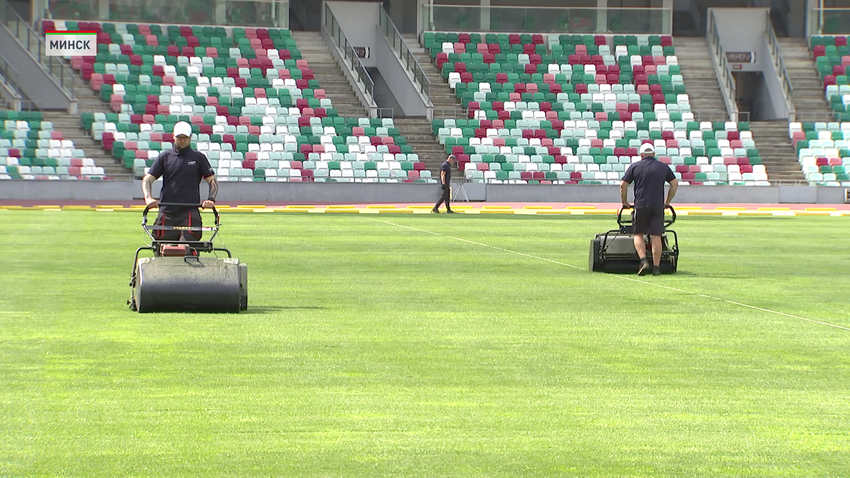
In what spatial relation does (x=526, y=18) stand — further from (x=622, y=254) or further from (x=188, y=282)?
(x=188, y=282)

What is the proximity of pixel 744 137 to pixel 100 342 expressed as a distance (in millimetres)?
45471

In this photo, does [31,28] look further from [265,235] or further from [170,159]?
[170,159]

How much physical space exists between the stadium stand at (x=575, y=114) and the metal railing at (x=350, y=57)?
11.3 feet

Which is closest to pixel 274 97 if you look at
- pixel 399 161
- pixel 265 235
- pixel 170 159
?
pixel 399 161

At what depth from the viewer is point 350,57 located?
54250 mm

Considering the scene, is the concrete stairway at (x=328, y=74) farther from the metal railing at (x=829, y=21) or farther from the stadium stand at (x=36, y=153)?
the metal railing at (x=829, y=21)

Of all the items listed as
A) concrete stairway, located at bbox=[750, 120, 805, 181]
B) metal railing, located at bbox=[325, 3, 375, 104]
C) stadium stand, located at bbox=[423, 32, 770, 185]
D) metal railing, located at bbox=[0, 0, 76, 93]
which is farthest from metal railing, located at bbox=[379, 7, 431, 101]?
concrete stairway, located at bbox=[750, 120, 805, 181]

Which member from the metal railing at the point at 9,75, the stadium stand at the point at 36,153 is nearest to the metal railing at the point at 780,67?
Result: the stadium stand at the point at 36,153

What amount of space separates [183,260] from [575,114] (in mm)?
41470

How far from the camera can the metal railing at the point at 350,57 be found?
52969mm

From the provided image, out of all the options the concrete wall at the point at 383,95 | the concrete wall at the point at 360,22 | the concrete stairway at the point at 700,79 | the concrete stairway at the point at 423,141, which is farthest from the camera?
the concrete wall at the point at 360,22

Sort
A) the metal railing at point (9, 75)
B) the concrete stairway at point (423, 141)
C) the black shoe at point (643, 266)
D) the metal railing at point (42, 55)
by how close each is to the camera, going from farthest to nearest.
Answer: the concrete stairway at point (423, 141) → the metal railing at point (42, 55) → the metal railing at point (9, 75) → the black shoe at point (643, 266)

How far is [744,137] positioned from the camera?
174 feet

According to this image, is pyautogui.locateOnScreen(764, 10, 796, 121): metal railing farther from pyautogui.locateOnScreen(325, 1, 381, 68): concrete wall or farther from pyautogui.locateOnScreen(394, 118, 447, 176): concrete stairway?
pyautogui.locateOnScreen(325, 1, 381, 68): concrete wall
